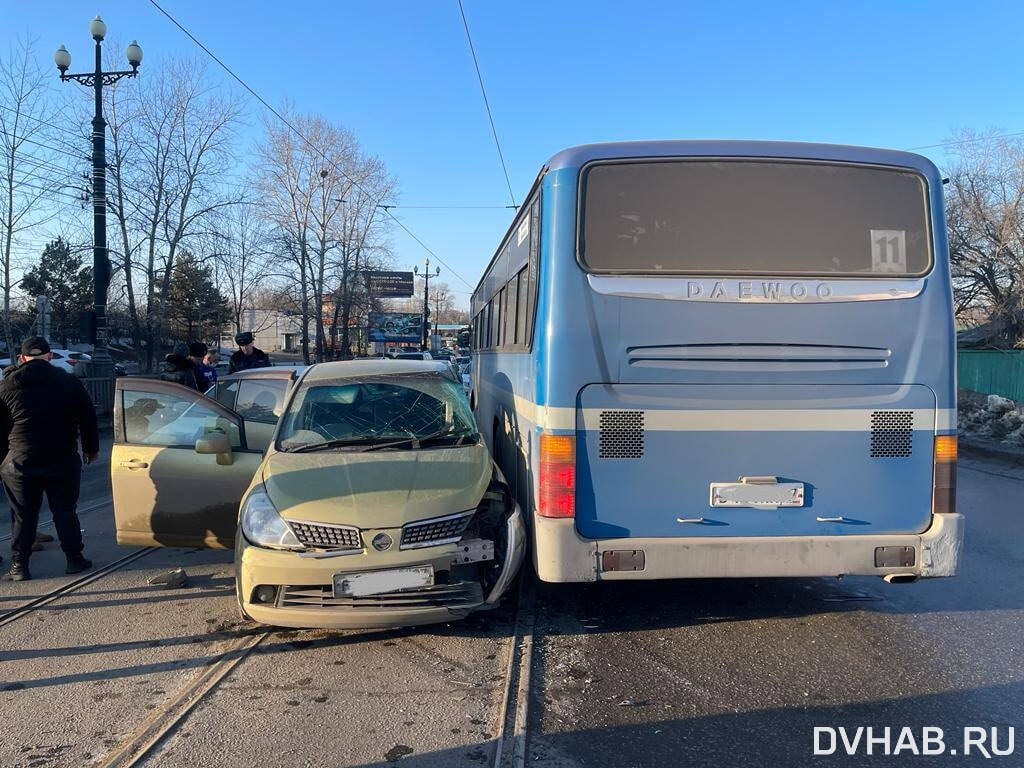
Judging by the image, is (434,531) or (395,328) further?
(395,328)

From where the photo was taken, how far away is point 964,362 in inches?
863

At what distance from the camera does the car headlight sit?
163 inches

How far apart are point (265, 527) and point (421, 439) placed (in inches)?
52.3

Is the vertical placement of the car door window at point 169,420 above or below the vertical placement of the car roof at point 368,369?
below

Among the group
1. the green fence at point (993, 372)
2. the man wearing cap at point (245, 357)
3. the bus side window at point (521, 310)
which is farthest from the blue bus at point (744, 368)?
the green fence at point (993, 372)

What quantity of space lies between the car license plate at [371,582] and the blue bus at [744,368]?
0.86m

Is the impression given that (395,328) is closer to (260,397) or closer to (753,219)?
(260,397)

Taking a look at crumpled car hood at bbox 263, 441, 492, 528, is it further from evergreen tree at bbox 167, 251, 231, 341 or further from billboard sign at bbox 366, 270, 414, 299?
billboard sign at bbox 366, 270, 414, 299

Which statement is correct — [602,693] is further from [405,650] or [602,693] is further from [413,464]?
[413,464]

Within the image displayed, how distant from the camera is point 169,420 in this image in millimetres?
5734

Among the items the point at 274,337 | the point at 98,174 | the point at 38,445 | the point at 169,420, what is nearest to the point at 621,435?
the point at 169,420

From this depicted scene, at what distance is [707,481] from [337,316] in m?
39.9

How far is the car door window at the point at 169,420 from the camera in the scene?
18.6 ft

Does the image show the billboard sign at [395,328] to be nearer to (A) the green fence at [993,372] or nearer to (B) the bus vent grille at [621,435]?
(A) the green fence at [993,372]
